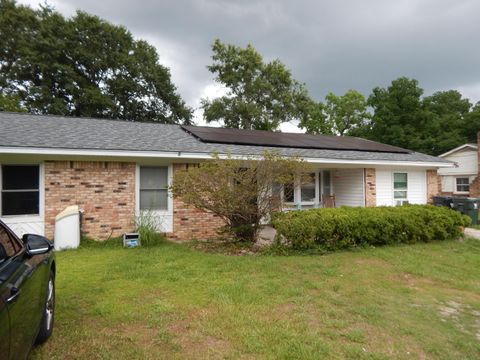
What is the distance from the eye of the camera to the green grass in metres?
3.03

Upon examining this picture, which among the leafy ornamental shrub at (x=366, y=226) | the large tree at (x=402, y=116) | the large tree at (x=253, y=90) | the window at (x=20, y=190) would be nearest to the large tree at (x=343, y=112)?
the large tree at (x=402, y=116)

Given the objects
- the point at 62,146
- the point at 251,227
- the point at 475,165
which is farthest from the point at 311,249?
the point at 475,165

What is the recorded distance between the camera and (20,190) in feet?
25.1

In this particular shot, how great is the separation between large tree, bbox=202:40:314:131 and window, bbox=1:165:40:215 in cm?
2074

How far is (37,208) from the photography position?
7781mm

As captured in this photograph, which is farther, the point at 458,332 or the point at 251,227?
the point at 251,227

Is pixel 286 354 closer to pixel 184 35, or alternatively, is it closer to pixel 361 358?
pixel 361 358

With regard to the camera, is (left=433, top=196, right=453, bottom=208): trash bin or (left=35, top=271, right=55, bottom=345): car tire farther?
(left=433, top=196, right=453, bottom=208): trash bin

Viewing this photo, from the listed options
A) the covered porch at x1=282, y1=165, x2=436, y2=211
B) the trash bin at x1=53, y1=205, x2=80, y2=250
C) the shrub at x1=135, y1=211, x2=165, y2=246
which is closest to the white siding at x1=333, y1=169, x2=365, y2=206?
the covered porch at x1=282, y1=165, x2=436, y2=211

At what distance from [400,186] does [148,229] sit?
9920 mm

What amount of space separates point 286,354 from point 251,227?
471 cm

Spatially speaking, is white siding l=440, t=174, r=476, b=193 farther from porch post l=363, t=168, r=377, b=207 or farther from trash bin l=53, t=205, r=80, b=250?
trash bin l=53, t=205, r=80, b=250

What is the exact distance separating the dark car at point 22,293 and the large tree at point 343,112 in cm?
3240

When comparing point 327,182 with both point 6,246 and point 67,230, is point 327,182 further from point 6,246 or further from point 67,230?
point 6,246
